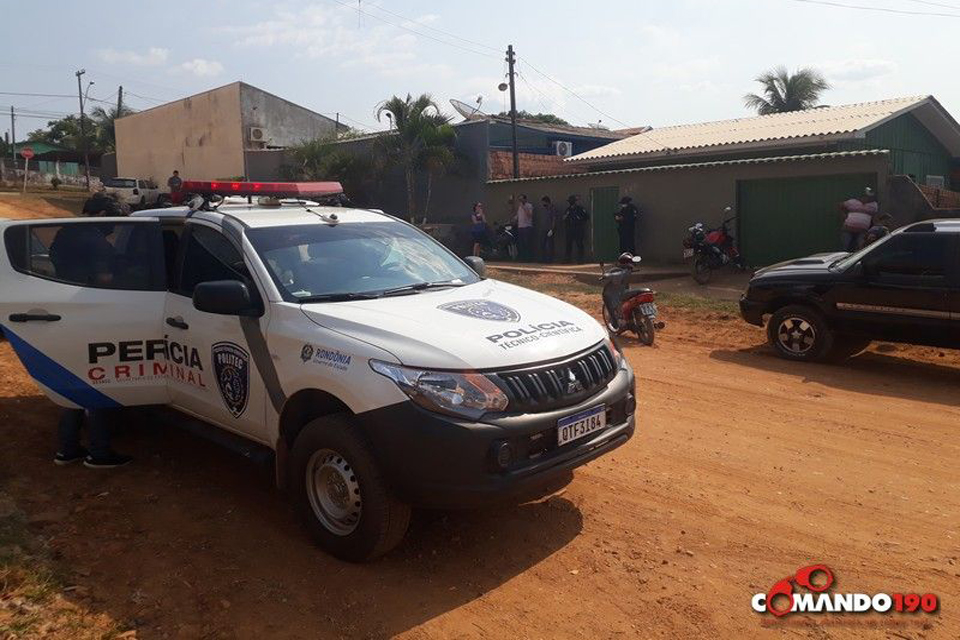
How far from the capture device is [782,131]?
18266 mm

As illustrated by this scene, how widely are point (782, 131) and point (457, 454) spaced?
17.4 meters

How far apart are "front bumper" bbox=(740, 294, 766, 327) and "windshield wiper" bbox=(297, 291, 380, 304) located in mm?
6074

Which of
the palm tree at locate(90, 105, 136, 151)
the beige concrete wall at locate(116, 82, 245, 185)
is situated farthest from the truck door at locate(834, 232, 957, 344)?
the palm tree at locate(90, 105, 136, 151)

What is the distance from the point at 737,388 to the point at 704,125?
17.8 meters

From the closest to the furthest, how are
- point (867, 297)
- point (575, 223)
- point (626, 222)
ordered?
point (867, 297) < point (626, 222) < point (575, 223)

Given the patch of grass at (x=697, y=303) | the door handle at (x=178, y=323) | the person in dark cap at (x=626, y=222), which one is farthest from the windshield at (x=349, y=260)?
the person in dark cap at (x=626, y=222)

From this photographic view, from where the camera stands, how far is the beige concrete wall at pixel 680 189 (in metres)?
14.7

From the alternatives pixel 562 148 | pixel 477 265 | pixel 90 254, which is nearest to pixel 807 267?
pixel 477 265

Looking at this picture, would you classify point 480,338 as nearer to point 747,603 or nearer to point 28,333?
point 747,603

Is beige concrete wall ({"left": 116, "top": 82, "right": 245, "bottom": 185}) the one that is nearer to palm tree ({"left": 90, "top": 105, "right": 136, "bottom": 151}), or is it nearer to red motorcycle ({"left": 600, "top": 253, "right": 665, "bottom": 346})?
palm tree ({"left": 90, "top": 105, "right": 136, "bottom": 151})

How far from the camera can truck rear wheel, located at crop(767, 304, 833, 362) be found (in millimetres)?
8352

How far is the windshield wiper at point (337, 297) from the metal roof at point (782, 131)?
14897 millimetres

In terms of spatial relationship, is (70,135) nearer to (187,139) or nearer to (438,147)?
(187,139)

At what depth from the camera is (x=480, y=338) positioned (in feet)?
12.1
